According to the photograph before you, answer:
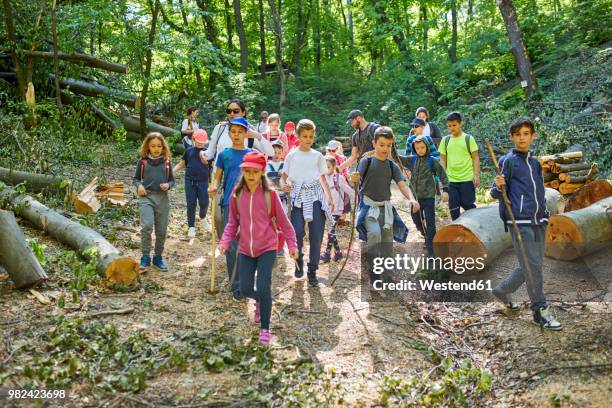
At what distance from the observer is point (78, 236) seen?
670 centimetres

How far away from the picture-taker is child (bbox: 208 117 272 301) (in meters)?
5.98

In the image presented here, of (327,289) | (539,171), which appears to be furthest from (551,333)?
(327,289)

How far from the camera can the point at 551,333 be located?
16.8 ft

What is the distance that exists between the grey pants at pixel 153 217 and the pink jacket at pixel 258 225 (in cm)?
207

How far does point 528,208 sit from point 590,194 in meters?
4.16

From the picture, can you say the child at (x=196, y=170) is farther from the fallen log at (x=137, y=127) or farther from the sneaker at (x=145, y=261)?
the fallen log at (x=137, y=127)

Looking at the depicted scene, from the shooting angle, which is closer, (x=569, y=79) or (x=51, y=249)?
(x=51, y=249)

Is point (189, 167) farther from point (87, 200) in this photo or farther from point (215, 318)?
point (215, 318)

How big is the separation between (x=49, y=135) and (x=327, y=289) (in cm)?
716

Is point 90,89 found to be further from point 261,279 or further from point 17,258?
point 261,279

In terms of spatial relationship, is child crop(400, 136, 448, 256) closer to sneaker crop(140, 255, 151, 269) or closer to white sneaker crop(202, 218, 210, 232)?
sneaker crop(140, 255, 151, 269)

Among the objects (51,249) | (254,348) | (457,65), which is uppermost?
(457,65)

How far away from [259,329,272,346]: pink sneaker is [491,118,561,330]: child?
265 cm

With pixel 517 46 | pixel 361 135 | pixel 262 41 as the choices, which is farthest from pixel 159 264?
pixel 262 41
